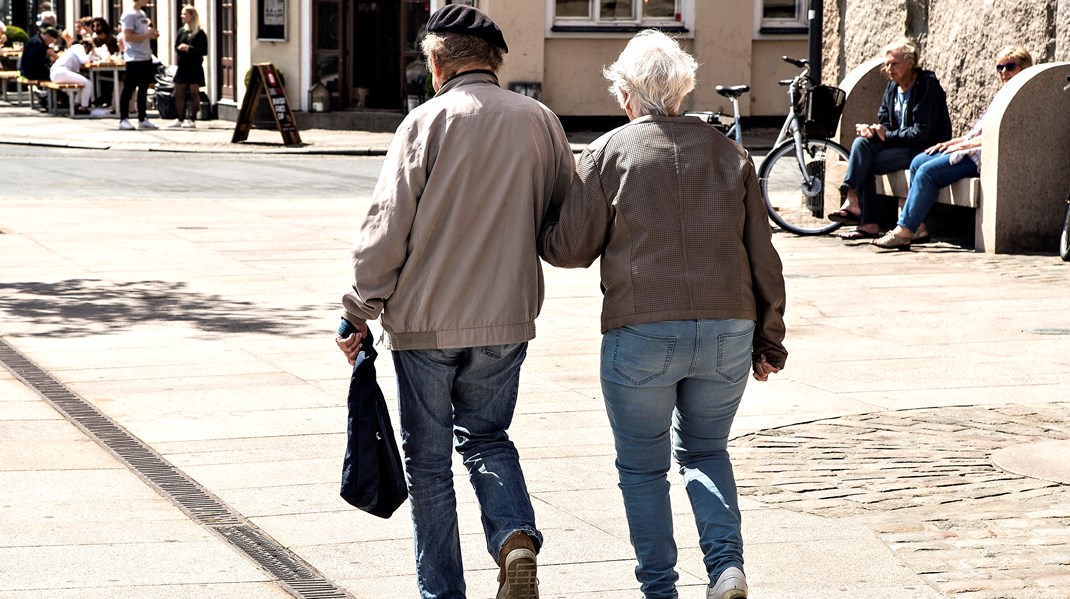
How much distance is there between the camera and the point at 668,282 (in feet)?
13.9

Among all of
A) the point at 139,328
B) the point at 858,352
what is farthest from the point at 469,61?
the point at 139,328

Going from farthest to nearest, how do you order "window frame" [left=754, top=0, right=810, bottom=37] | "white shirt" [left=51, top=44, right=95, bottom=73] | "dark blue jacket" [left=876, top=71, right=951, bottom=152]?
"white shirt" [left=51, top=44, right=95, bottom=73] < "window frame" [left=754, top=0, right=810, bottom=37] < "dark blue jacket" [left=876, top=71, right=951, bottom=152]

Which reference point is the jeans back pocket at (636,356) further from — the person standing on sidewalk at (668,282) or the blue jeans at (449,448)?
the blue jeans at (449,448)

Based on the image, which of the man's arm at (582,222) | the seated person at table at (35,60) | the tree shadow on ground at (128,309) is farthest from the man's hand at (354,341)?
the seated person at table at (35,60)

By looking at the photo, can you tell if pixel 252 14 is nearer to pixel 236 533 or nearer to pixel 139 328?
pixel 139 328

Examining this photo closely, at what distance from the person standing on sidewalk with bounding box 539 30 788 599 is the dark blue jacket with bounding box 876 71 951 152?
850 cm

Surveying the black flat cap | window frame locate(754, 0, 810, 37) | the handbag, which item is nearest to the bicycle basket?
the black flat cap

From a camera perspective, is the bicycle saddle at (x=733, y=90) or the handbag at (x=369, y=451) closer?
the handbag at (x=369, y=451)

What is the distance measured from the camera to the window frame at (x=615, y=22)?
84.0ft

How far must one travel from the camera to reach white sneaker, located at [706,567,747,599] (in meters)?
4.24

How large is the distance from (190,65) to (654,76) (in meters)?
23.9

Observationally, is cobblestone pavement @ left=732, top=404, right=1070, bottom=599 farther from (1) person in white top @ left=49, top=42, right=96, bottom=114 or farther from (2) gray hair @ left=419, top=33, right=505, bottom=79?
(1) person in white top @ left=49, top=42, right=96, bottom=114

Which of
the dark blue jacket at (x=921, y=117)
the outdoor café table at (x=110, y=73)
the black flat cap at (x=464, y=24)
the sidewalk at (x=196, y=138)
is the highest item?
the outdoor café table at (x=110, y=73)

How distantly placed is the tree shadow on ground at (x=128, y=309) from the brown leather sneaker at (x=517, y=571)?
4.77 meters
